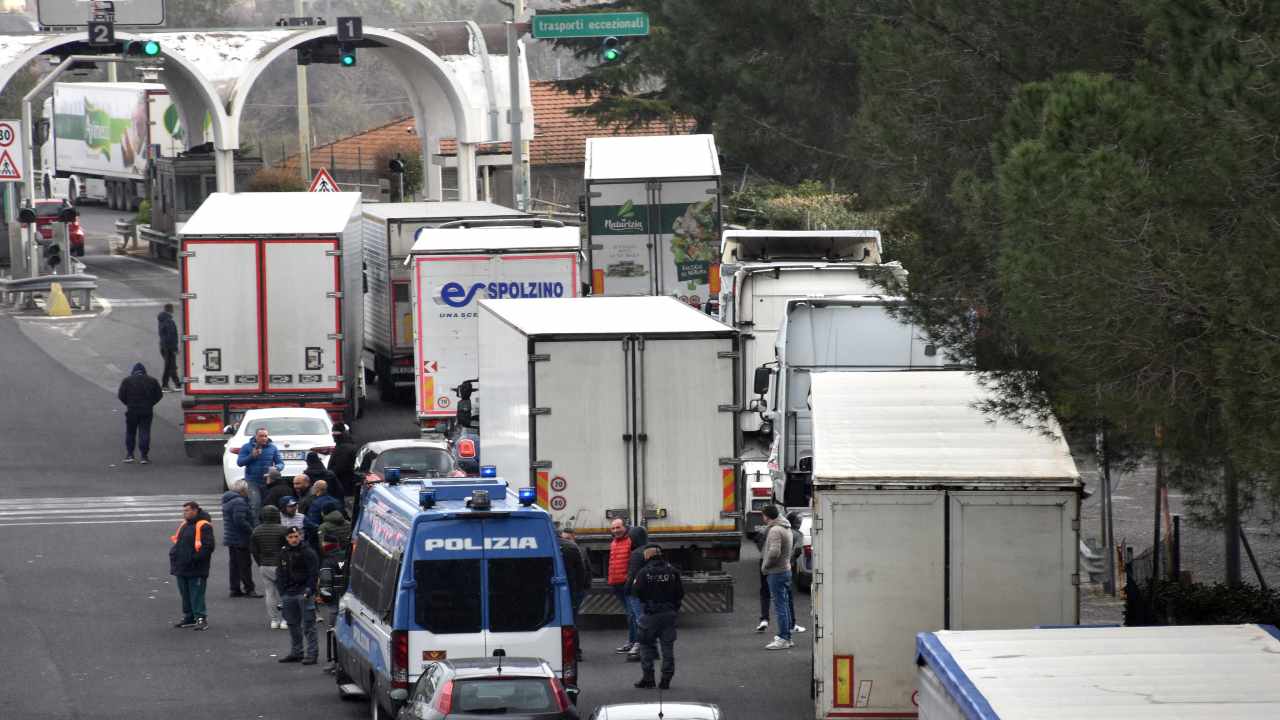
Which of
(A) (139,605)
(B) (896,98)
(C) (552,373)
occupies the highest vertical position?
(B) (896,98)

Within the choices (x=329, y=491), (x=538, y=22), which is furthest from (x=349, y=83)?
(x=329, y=491)

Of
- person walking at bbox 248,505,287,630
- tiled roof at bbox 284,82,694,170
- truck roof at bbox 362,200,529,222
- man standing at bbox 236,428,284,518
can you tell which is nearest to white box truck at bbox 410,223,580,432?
man standing at bbox 236,428,284,518

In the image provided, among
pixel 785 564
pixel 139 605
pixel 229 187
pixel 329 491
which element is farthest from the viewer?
pixel 229 187

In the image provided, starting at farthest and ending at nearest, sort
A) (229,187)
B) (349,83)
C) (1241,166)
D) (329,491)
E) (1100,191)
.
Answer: (349,83)
(229,187)
(329,491)
(1100,191)
(1241,166)

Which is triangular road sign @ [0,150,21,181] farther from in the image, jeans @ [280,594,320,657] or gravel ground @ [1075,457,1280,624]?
jeans @ [280,594,320,657]

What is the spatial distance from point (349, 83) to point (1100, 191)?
117 meters

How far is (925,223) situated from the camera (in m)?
17.4

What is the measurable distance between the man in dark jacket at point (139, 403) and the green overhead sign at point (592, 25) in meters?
9.43

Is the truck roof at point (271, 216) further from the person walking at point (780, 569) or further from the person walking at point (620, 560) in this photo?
the person walking at point (780, 569)

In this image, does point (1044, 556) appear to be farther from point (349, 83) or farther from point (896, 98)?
point (349, 83)

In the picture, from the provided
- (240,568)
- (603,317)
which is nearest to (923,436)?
(603,317)

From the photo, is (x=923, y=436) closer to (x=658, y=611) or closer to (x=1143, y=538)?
(x=658, y=611)

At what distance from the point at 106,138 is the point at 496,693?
64.1 m

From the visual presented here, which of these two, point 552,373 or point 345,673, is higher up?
point 552,373
